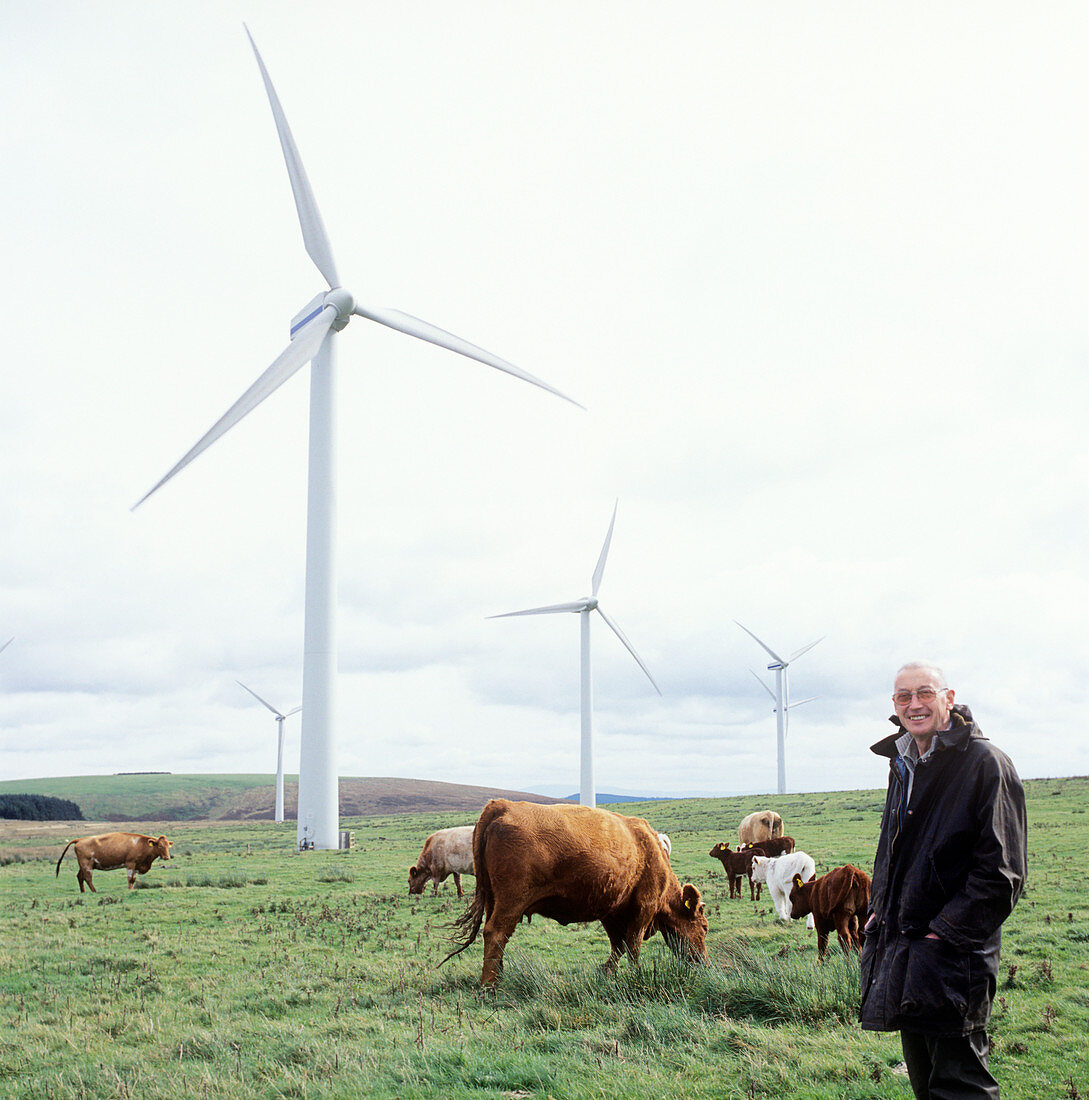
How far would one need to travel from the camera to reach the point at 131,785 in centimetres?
14312

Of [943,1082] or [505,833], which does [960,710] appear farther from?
[505,833]

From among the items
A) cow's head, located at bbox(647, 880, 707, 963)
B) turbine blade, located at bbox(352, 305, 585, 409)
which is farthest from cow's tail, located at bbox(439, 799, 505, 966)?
turbine blade, located at bbox(352, 305, 585, 409)

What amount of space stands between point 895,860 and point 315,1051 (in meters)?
5.58

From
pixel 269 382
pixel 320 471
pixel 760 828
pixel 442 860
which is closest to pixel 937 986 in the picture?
pixel 442 860

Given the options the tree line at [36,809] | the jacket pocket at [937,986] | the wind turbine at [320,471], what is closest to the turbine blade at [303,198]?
the wind turbine at [320,471]

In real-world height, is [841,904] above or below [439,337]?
below

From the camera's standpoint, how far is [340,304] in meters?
37.7

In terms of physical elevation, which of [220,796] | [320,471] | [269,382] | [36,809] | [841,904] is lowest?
[220,796]

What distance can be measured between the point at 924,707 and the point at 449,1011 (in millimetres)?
6724

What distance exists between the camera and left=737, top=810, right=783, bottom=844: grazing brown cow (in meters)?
25.9

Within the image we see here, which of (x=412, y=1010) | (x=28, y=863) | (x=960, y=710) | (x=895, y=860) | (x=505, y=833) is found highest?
(x=960, y=710)

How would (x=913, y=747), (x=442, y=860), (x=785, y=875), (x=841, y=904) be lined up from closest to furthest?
(x=913, y=747) < (x=841, y=904) < (x=785, y=875) < (x=442, y=860)

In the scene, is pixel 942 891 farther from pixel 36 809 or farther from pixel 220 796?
pixel 220 796

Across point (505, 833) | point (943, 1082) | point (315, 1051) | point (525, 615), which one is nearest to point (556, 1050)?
point (315, 1051)
